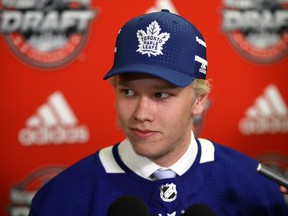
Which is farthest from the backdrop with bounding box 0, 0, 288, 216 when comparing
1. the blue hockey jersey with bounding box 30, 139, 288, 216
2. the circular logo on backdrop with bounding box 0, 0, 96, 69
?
the blue hockey jersey with bounding box 30, 139, 288, 216

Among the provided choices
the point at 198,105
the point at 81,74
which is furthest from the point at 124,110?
the point at 81,74

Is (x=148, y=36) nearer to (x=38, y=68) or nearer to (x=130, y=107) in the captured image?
(x=130, y=107)

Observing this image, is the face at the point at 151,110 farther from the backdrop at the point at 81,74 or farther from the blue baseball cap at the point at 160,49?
the backdrop at the point at 81,74

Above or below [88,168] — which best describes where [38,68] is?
above

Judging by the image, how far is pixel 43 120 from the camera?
→ 3.91ft

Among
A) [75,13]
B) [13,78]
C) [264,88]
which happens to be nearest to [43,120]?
[13,78]

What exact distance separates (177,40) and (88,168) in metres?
0.29

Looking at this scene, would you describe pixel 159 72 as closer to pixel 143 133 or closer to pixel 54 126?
pixel 143 133

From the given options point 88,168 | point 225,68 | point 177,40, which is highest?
point 177,40

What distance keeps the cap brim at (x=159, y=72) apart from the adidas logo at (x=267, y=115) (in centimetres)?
67

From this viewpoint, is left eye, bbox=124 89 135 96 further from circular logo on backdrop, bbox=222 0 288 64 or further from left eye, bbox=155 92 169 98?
circular logo on backdrop, bbox=222 0 288 64

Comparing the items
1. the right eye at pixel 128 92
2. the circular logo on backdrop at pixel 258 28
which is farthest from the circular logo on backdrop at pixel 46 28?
the right eye at pixel 128 92

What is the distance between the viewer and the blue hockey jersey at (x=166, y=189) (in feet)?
2.52

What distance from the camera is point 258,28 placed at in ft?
4.31
